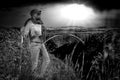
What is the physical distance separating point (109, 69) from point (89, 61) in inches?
13.7

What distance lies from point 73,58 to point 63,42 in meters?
0.33

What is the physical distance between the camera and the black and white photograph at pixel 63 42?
3.82 meters

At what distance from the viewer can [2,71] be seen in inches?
157

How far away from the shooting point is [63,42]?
13.0 feet

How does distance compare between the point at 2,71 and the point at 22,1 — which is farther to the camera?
the point at 22,1

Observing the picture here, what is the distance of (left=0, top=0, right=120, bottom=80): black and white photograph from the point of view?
3.82 meters

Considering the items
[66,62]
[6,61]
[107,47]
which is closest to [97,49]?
[107,47]

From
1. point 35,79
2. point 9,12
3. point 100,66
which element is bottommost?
point 35,79

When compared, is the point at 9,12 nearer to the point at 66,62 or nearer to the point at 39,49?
the point at 39,49

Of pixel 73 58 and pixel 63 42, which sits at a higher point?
pixel 63 42

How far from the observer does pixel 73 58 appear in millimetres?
3879

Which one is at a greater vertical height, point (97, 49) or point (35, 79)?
point (97, 49)

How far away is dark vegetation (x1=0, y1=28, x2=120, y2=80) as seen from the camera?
3795 millimetres

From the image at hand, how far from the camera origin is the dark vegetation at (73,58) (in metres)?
3.79
